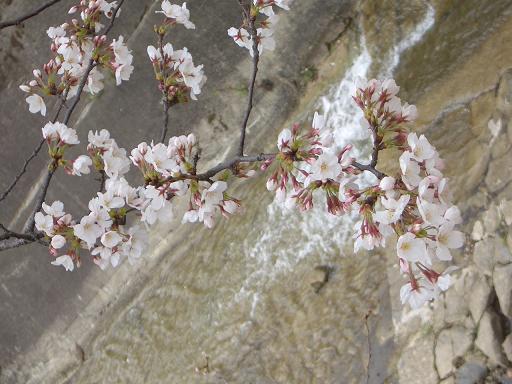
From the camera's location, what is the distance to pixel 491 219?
2559mm

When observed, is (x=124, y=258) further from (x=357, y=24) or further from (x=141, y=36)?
(x=357, y=24)

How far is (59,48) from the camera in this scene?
212 cm

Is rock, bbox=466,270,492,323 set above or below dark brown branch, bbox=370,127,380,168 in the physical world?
below

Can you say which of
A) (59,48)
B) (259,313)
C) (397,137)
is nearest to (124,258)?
(259,313)

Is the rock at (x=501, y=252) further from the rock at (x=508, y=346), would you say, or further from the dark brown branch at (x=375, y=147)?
the dark brown branch at (x=375, y=147)

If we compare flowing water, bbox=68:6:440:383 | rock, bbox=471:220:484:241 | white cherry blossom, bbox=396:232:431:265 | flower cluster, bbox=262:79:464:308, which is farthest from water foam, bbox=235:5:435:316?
white cherry blossom, bbox=396:232:431:265

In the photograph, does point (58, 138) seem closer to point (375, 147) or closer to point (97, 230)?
point (97, 230)

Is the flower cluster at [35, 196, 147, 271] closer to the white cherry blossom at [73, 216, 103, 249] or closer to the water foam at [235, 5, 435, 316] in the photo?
the white cherry blossom at [73, 216, 103, 249]

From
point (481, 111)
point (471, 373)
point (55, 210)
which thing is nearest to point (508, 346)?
point (471, 373)

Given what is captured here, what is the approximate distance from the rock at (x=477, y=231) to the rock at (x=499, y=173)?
16 centimetres

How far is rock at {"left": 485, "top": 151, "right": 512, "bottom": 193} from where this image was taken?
2.55 metres

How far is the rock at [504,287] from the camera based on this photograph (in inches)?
94.8

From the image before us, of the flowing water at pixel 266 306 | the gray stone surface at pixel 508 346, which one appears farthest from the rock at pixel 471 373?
the flowing water at pixel 266 306

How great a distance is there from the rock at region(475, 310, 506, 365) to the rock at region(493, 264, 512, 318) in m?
0.06
